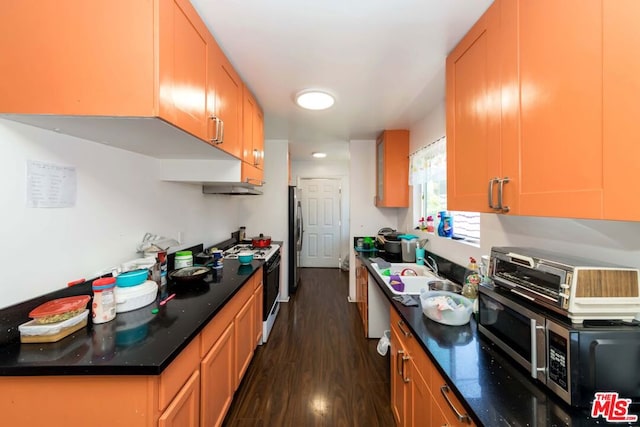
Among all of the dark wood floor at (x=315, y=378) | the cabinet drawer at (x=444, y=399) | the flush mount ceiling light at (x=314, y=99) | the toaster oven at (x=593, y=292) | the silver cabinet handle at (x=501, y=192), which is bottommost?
the dark wood floor at (x=315, y=378)

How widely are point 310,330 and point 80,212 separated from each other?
7.35 feet

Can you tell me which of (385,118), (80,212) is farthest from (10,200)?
(385,118)

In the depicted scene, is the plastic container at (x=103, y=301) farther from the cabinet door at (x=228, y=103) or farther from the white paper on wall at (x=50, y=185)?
the cabinet door at (x=228, y=103)

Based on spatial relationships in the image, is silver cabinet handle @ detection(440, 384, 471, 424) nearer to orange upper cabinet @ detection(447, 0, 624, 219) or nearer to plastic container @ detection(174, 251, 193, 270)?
orange upper cabinet @ detection(447, 0, 624, 219)

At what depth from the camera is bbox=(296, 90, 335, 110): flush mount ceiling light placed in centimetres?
197

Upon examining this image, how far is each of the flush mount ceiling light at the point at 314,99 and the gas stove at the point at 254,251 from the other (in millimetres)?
1508

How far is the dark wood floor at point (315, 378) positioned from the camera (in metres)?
1.61

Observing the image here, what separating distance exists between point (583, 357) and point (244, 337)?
1.82 meters

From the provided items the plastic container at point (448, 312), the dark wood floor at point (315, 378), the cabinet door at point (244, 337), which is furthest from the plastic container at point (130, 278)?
the plastic container at point (448, 312)

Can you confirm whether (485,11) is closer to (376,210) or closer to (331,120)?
(331,120)

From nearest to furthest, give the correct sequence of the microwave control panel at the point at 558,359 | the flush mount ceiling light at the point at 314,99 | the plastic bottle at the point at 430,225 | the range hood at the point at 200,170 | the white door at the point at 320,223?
the microwave control panel at the point at 558,359 < the range hood at the point at 200,170 < the flush mount ceiling light at the point at 314,99 < the plastic bottle at the point at 430,225 < the white door at the point at 320,223

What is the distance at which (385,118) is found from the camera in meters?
2.57

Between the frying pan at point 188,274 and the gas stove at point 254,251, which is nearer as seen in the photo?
the frying pan at point 188,274

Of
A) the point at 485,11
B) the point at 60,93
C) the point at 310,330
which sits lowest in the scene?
the point at 310,330
